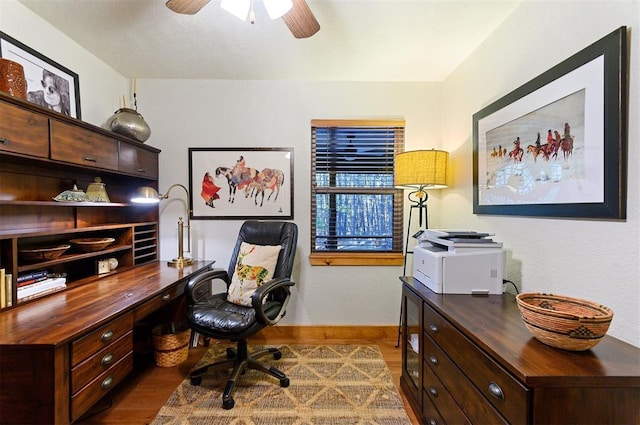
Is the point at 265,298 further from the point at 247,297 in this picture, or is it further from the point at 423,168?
the point at 423,168

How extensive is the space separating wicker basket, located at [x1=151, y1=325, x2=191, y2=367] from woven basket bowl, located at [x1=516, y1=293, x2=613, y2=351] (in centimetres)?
226

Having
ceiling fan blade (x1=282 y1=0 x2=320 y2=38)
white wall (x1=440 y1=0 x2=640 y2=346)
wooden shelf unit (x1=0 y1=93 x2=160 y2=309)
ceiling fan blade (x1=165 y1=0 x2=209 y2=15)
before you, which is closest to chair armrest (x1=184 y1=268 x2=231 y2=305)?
wooden shelf unit (x1=0 y1=93 x2=160 y2=309)

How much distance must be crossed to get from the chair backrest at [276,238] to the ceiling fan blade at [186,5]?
145cm

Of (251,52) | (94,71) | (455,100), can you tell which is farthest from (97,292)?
(455,100)

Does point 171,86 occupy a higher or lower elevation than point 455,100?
higher

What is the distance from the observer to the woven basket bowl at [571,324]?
81 centimetres

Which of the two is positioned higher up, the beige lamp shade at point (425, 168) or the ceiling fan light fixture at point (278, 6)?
the ceiling fan light fixture at point (278, 6)

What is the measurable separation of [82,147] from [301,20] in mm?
1547

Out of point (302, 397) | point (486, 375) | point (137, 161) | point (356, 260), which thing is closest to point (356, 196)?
point (356, 260)

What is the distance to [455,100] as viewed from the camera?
225 cm

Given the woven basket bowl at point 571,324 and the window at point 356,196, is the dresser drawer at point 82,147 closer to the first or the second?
the window at point 356,196

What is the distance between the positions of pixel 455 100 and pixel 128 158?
2696 millimetres

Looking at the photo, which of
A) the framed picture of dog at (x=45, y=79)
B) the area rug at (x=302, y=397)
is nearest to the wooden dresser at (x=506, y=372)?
the area rug at (x=302, y=397)

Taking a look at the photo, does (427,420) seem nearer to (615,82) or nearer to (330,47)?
(615,82)
